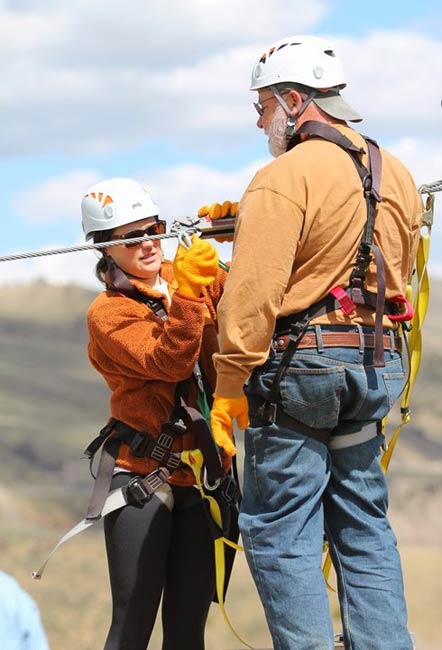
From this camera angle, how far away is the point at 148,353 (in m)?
3.76

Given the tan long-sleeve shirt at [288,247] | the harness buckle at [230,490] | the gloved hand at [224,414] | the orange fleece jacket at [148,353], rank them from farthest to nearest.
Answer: the harness buckle at [230,490] < the orange fleece jacket at [148,353] < the gloved hand at [224,414] < the tan long-sleeve shirt at [288,247]

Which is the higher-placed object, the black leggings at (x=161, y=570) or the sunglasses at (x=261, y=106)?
the sunglasses at (x=261, y=106)

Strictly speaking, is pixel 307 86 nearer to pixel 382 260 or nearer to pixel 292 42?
pixel 292 42

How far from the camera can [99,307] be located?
154 inches

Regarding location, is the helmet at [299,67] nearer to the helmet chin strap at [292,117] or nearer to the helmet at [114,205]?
the helmet chin strap at [292,117]

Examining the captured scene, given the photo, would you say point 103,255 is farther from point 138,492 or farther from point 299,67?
point 299,67

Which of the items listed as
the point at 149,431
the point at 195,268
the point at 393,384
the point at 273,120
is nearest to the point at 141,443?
the point at 149,431

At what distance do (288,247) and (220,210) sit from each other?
74 centimetres

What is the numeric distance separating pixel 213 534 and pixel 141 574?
0.26 meters

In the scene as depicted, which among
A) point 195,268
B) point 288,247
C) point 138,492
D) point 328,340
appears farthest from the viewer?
point 138,492

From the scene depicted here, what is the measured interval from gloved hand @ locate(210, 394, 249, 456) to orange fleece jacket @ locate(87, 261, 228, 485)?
0.87ft

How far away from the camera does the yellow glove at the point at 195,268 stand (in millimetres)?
3723

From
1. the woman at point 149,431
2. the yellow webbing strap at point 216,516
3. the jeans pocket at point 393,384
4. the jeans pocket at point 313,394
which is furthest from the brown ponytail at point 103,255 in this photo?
the jeans pocket at point 393,384

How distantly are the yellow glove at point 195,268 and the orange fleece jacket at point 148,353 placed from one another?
0.03 m
